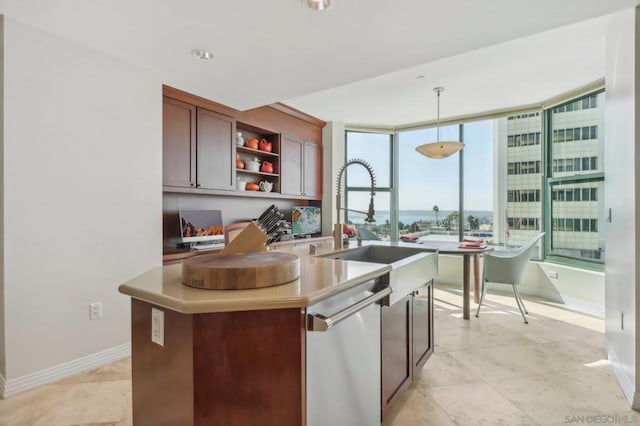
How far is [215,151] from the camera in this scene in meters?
3.71

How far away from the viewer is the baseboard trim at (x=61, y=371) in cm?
211

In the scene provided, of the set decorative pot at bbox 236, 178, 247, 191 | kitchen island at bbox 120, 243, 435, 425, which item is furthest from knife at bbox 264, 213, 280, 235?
decorative pot at bbox 236, 178, 247, 191

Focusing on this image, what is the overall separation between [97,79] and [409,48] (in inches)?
95.0

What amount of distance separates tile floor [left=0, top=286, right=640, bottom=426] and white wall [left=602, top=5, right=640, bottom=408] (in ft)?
0.72

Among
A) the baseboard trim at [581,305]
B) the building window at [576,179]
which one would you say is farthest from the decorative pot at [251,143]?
the baseboard trim at [581,305]

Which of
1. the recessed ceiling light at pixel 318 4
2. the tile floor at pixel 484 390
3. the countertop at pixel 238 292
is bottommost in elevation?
the tile floor at pixel 484 390

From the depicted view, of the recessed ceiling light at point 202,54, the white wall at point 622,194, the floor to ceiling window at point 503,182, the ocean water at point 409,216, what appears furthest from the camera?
the ocean water at point 409,216

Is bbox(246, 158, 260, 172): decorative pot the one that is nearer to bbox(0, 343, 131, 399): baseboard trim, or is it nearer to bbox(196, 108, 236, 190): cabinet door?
bbox(196, 108, 236, 190): cabinet door

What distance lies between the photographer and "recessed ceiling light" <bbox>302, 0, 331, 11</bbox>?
1904mm

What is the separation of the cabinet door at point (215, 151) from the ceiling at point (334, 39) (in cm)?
26

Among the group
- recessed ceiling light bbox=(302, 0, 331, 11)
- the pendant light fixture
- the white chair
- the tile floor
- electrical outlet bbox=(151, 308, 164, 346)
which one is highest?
recessed ceiling light bbox=(302, 0, 331, 11)

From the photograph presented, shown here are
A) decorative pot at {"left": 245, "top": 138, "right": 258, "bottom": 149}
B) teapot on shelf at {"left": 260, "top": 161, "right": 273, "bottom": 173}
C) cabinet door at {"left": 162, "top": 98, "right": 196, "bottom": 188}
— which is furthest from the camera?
teapot on shelf at {"left": 260, "top": 161, "right": 273, "bottom": 173}

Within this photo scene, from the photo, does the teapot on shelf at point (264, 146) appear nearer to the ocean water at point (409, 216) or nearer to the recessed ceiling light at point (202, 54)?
the recessed ceiling light at point (202, 54)

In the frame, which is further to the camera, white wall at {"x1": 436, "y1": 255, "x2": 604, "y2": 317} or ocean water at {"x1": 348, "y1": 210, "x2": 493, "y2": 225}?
ocean water at {"x1": 348, "y1": 210, "x2": 493, "y2": 225}
